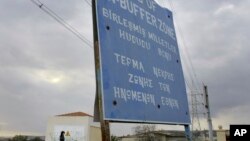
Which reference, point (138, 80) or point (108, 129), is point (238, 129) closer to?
point (138, 80)

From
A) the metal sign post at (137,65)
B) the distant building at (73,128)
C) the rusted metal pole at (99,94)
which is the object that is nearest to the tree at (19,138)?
the distant building at (73,128)

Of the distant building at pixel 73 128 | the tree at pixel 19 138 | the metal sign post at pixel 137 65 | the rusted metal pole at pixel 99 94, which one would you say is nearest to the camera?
the rusted metal pole at pixel 99 94

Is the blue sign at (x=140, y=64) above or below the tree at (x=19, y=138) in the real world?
above

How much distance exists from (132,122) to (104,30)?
4.36 feet

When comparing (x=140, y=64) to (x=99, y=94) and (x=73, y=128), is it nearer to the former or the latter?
(x=99, y=94)

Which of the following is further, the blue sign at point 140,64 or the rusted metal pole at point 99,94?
the blue sign at point 140,64

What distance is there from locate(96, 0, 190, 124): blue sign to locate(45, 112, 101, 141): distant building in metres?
52.2

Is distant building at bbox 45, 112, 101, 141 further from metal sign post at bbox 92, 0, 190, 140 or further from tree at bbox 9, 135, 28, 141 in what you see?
metal sign post at bbox 92, 0, 190, 140

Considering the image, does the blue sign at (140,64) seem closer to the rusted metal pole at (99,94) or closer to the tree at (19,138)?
the rusted metal pole at (99,94)

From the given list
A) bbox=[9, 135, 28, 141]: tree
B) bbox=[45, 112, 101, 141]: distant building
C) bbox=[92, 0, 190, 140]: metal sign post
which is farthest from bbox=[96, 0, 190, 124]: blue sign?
bbox=[9, 135, 28, 141]: tree

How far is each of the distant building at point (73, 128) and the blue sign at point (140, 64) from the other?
52.2 m

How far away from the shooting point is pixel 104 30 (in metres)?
5.46

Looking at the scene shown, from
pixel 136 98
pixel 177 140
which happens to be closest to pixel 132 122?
pixel 136 98

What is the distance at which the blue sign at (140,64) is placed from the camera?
17.7 feet
